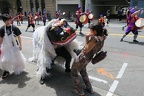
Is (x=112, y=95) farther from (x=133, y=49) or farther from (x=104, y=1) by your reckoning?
(x=104, y=1)

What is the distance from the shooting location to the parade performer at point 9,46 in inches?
176

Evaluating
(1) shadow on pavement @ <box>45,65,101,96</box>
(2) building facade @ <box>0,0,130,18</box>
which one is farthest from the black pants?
(2) building facade @ <box>0,0,130,18</box>

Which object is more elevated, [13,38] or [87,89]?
[13,38]

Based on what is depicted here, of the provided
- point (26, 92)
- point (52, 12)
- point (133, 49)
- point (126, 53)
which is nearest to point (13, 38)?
point (26, 92)

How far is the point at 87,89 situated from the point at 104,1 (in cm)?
2892

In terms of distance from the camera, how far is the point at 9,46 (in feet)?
14.9

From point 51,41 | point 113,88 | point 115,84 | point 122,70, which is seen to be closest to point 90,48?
point 51,41

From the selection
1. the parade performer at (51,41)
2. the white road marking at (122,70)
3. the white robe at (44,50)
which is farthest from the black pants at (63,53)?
the white road marking at (122,70)

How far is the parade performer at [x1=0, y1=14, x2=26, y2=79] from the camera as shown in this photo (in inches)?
176

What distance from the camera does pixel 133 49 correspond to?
25.1 ft

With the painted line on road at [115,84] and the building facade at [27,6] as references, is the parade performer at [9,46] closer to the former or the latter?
the painted line on road at [115,84]

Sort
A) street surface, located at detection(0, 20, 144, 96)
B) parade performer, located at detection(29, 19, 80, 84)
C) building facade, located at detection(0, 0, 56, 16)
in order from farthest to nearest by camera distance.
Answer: building facade, located at detection(0, 0, 56, 16)
street surface, located at detection(0, 20, 144, 96)
parade performer, located at detection(29, 19, 80, 84)

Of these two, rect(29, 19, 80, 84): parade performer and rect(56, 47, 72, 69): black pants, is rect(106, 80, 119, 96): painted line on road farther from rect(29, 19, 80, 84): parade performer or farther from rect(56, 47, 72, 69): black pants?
rect(56, 47, 72, 69): black pants

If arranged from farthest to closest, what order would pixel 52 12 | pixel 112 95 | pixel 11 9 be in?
1. pixel 11 9
2. pixel 52 12
3. pixel 112 95
